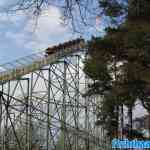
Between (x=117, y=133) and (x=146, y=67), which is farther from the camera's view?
(x=117, y=133)

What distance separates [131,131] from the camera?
2298 cm

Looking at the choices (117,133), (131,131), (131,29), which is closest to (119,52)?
(131,29)

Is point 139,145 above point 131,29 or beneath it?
beneath

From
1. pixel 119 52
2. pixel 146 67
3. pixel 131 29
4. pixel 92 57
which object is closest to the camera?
pixel 131 29

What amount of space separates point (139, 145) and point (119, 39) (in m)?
6.44

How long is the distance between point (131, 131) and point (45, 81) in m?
5.22

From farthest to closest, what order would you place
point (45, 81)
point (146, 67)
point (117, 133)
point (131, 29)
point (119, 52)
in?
point (117, 133) → point (45, 81) → point (119, 52) → point (146, 67) → point (131, 29)

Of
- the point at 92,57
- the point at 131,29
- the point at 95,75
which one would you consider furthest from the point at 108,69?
the point at 131,29

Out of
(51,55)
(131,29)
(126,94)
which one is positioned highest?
(51,55)

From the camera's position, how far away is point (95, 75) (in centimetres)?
2255

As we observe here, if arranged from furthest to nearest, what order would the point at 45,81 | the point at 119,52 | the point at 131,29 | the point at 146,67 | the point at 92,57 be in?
the point at 45,81 → the point at 92,57 → the point at 119,52 → the point at 146,67 → the point at 131,29

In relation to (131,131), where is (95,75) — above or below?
above

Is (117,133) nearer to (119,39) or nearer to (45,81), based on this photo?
(45,81)

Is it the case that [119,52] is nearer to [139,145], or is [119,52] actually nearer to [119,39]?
[119,39]
